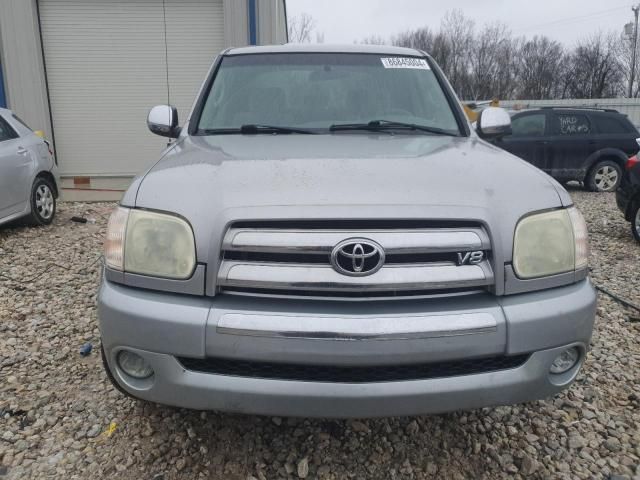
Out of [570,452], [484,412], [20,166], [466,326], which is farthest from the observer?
[20,166]

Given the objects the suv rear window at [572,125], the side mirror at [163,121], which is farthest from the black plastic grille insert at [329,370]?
the suv rear window at [572,125]

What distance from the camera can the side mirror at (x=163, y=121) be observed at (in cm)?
316

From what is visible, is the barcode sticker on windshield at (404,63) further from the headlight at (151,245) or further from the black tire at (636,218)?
the black tire at (636,218)

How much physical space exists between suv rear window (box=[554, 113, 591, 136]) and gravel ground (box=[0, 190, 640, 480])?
8.43m

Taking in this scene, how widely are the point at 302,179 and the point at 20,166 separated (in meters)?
5.50

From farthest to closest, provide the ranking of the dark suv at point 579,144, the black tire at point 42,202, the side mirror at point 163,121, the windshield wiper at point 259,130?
1. the dark suv at point 579,144
2. the black tire at point 42,202
3. the side mirror at point 163,121
4. the windshield wiper at point 259,130

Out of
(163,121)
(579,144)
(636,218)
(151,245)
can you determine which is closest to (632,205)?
(636,218)

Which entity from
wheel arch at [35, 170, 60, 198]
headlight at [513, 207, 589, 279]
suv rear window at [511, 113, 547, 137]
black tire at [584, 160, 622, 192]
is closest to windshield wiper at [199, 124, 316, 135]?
headlight at [513, 207, 589, 279]

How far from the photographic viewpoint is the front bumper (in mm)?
1704

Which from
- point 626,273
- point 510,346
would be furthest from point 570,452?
point 626,273

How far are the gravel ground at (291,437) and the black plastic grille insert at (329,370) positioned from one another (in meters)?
0.58

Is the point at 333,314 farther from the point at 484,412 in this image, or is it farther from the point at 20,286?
the point at 20,286

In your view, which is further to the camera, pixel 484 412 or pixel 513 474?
pixel 484 412

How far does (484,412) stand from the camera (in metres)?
2.60
